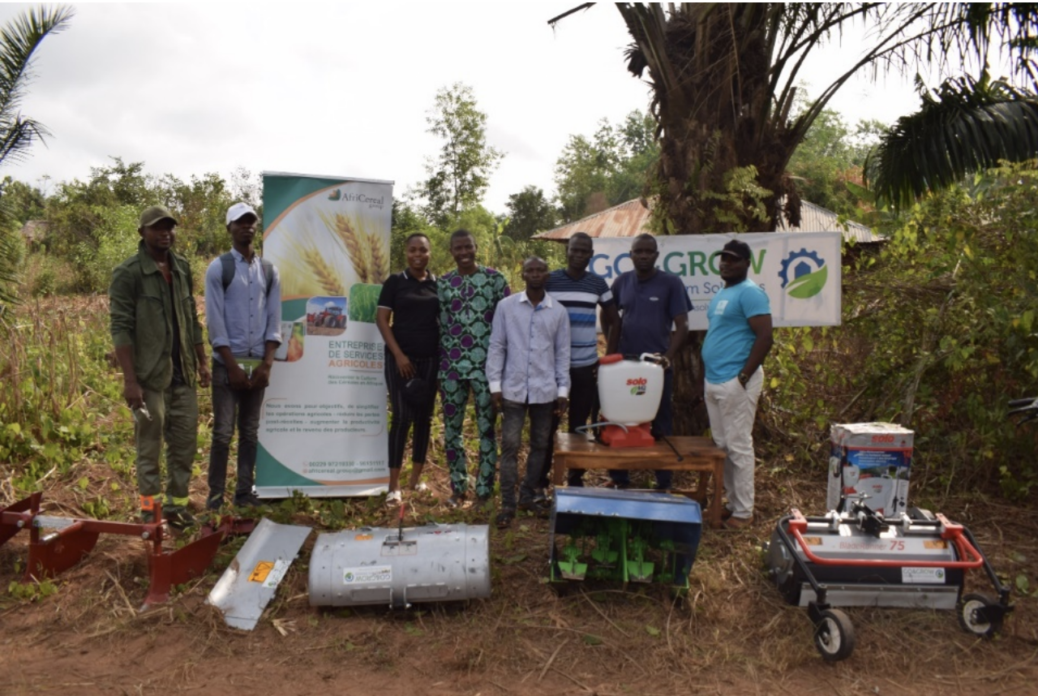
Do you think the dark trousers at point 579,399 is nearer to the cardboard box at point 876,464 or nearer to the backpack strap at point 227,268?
the cardboard box at point 876,464

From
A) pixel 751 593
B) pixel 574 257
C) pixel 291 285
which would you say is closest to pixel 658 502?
pixel 751 593

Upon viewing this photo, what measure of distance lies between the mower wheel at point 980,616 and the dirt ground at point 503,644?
5 cm

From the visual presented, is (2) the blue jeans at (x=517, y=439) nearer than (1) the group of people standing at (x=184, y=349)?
No

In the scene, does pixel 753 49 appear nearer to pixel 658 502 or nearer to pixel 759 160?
pixel 759 160

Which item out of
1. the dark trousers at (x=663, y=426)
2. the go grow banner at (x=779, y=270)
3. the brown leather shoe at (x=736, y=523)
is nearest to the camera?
the brown leather shoe at (x=736, y=523)

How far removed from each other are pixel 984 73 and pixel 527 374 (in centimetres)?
409

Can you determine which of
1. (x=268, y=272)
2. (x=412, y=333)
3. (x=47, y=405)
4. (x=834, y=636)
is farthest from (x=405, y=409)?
(x=47, y=405)

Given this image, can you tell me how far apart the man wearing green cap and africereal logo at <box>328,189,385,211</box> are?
3.66 feet

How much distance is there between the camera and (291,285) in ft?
17.7

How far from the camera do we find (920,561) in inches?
155

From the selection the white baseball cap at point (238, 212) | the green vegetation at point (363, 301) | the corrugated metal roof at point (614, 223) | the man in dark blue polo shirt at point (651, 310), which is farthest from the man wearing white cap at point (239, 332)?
the corrugated metal roof at point (614, 223)

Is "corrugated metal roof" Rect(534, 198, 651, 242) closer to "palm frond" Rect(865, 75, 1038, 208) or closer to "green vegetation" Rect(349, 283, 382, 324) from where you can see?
"palm frond" Rect(865, 75, 1038, 208)

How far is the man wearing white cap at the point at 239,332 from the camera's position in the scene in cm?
489

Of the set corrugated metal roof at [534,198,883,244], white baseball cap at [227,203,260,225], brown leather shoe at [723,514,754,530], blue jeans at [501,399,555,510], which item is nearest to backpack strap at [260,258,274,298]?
white baseball cap at [227,203,260,225]
